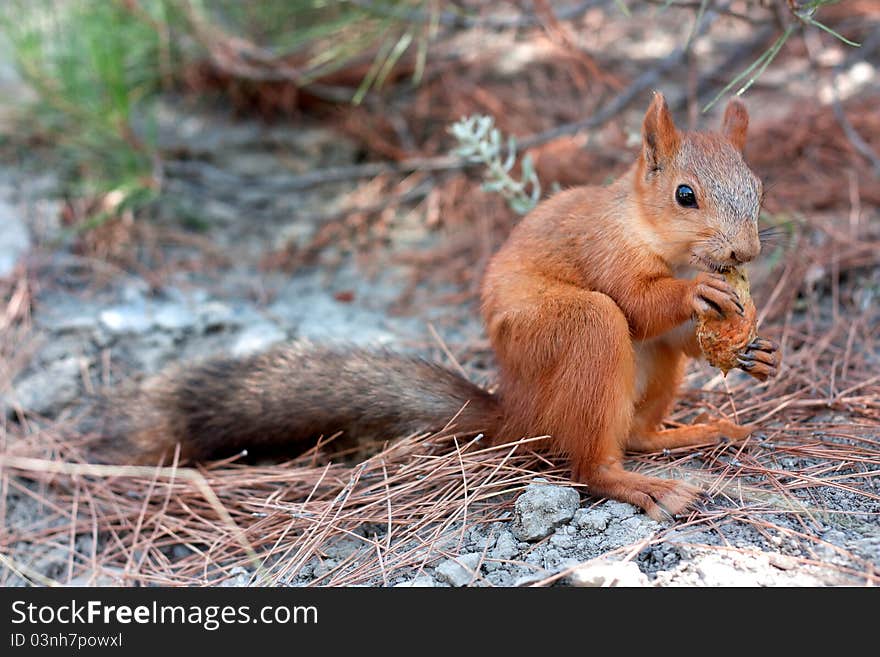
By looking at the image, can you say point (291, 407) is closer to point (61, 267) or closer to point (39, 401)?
point (39, 401)

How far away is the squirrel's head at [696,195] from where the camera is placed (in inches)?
70.5

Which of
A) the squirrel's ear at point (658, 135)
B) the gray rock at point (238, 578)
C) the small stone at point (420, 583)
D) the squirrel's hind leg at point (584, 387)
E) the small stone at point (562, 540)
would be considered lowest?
the gray rock at point (238, 578)

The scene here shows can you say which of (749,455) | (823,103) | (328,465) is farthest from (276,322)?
(823,103)

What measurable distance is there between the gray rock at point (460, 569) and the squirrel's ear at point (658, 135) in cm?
92

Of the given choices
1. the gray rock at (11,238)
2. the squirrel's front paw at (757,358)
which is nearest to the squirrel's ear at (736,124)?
the squirrel's front paw at (757,358)

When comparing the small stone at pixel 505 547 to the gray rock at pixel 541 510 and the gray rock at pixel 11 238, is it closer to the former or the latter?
the gray rock at pixel 541 510

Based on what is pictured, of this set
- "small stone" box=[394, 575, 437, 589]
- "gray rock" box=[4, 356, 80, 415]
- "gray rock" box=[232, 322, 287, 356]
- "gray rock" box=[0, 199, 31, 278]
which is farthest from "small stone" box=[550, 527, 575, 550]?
"gray rock" box=[0, 199, 31, 278]

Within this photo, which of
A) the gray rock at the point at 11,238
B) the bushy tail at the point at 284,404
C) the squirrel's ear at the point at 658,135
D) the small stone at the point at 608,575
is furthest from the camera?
the gray rock at the point at 11,238

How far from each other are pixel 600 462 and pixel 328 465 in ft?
2.18

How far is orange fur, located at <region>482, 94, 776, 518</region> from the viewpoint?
5.96 feet

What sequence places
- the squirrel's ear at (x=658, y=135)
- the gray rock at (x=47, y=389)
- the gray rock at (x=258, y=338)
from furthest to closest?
the gray rock at (x=258, y=338) → the gray rock at (x=47, y=389) → the squirrel's ear at (x=658, y=135)

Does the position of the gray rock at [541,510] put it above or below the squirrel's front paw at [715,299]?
below

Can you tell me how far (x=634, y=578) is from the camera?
1.54m

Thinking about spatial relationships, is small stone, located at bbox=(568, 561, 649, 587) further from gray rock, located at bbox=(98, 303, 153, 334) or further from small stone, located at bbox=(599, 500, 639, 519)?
gray rock, located at bbox=(98, 303, 153, 334)
